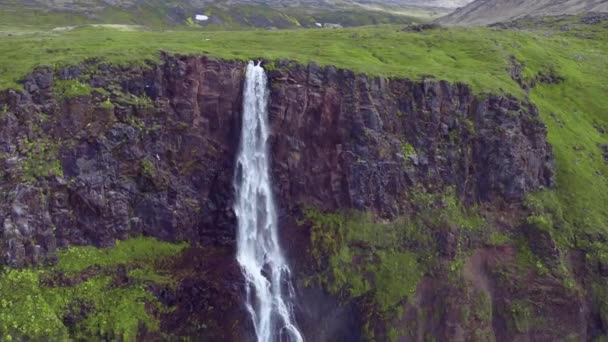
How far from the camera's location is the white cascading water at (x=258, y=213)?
44.0 metres

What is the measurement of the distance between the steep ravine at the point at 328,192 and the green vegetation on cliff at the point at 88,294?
3.29 ft

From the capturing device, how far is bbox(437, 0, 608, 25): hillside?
12431 centimetres

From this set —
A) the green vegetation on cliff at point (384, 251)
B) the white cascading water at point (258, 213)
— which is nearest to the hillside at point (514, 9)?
the green vegetation on cliff at point (384, 251)

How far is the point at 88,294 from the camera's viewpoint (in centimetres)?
3859

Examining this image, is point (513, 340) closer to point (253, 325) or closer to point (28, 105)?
point (253, 325)

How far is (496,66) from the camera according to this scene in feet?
194

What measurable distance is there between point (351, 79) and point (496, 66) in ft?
68.5

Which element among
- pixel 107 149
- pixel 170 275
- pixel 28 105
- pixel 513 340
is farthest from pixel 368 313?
pixel 28 105

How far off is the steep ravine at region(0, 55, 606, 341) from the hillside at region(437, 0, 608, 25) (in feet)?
295

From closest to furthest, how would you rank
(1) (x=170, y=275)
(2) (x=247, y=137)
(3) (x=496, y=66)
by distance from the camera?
1. (1) (x=170, y=275)
2. (2) (x=247, y=137)
3. (3) (x=496, y=66)

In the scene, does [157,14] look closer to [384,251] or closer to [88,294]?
[384,251]

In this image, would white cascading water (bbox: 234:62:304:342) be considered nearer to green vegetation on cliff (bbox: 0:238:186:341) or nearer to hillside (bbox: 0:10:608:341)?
hillside (bbox: 0:10:608:341)

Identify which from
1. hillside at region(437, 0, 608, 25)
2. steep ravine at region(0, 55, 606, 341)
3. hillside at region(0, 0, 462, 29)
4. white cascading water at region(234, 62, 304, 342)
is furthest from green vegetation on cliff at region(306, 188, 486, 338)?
hillside at region(437, 0, 608, 25)

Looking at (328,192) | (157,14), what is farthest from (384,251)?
(157,14)
